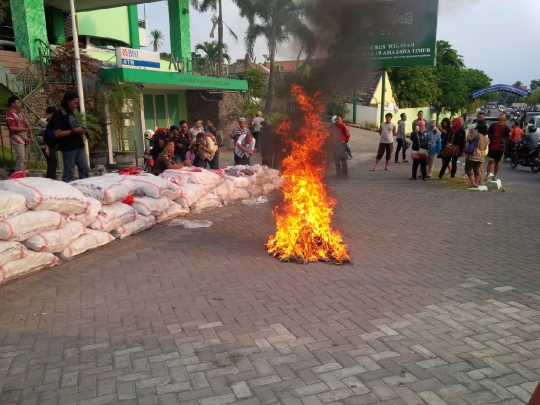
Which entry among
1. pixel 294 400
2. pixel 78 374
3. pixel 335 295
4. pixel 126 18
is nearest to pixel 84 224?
pixel 78 374

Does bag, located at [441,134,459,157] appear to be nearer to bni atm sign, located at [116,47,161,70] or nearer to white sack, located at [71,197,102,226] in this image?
white sack, located at [71,197,102,226]

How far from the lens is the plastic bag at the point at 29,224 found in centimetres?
436

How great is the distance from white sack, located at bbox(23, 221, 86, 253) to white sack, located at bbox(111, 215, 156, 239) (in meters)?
0.68

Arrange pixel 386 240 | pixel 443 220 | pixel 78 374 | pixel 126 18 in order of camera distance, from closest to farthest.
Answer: pixel 78 374
pixel 386 240
pixel 443 220
pixel 126 18

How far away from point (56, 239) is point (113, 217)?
1043mm

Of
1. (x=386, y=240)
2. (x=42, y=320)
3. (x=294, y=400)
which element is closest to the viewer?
(x=294, y=400)

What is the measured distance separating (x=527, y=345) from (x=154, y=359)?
2.70 metres

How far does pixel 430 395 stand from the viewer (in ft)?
8.66

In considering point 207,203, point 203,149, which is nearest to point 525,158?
point 203,149

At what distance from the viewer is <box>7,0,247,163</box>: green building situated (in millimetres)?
12789

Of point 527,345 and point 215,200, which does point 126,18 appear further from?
point 527,345

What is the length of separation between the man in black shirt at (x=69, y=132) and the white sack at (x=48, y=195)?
1892mm

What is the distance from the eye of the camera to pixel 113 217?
19.2 ft

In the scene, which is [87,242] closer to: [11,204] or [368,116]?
[11,204]
